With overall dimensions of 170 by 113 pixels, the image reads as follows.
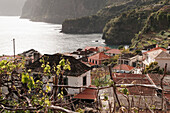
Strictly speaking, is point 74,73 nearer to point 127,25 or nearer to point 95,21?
point 127,25

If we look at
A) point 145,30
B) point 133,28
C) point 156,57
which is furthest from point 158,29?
point 156,57

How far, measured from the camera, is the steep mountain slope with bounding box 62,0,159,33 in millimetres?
134500

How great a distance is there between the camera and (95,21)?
459 feet

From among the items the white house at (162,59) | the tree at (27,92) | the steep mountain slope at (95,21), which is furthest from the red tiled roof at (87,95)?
the steep mountain slope at (95,21)

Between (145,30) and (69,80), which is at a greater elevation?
(145,30)

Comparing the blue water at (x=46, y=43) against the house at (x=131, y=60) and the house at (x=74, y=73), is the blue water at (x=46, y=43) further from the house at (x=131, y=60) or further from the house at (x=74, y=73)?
the house at (x=74, y=73)

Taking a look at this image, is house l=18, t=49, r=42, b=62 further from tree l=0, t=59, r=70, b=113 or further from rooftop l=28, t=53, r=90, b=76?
tree l=0, t=59, r=70, b=113

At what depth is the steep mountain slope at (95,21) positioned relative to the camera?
13450 centimetres

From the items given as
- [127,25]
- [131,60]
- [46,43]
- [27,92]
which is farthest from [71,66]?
[127,25]

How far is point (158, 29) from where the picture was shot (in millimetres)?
75750

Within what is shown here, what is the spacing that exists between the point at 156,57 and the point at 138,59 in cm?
943

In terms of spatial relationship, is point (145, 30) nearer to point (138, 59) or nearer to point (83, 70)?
point (138, 59)

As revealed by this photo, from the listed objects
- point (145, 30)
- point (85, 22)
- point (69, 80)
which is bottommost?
point (69, 80)

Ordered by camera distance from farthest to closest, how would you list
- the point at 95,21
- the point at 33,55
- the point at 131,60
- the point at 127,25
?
the point at 95,21
the point at 127,25
the point at 131,60
the point at 33,55
